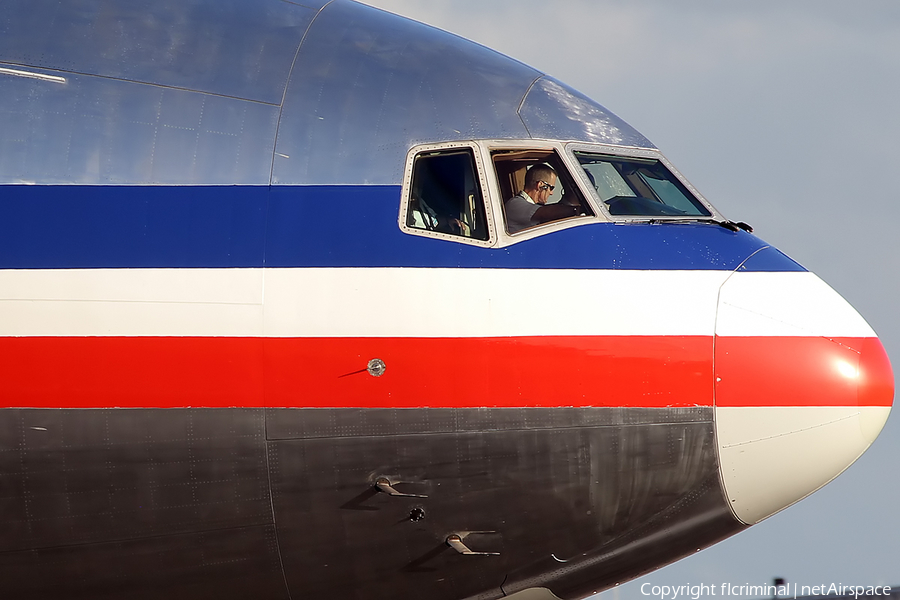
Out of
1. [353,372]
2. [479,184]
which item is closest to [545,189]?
[479,184]

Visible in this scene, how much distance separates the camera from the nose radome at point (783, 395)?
778cm

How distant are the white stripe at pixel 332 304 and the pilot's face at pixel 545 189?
740mm

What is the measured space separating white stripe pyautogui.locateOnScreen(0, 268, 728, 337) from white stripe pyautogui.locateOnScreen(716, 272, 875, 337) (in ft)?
0.52

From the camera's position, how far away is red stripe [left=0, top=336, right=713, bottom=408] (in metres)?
7.76

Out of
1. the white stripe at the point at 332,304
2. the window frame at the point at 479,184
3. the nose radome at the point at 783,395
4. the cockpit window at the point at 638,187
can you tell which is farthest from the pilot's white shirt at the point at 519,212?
the nose radome at the point at 783,395

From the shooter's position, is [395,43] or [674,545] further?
[395,43]

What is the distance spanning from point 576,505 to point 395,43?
398 centimetres

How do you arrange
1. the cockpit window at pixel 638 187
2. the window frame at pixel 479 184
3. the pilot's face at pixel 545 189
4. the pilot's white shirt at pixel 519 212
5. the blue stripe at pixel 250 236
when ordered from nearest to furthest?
the blue stripe at pixel 250 236
the window frame at pixel 479 184
the pilot's white shirt at pixel 519 212
the pilot's face at pixel 545 189
the cockpit window at pixel 638 187

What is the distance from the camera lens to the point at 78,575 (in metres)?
8.05

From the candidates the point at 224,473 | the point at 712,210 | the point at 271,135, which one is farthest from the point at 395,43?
the point at 224,473

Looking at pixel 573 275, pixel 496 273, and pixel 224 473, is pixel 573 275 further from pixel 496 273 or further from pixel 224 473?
pixel 224 473

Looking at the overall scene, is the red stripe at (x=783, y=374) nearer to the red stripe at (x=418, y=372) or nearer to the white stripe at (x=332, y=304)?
the red stripe at (x=418, y=372)

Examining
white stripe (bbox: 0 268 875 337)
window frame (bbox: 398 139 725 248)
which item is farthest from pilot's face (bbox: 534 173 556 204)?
white stripe (bbox: 0 268 875 337)

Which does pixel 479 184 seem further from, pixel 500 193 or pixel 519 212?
pixel 519 212
